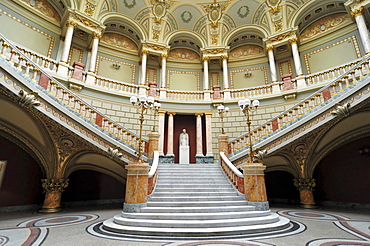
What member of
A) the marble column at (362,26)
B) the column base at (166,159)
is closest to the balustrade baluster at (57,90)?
the column base at (166,159)

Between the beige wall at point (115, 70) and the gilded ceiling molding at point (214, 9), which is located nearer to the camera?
the beige wall at point (115, 70)

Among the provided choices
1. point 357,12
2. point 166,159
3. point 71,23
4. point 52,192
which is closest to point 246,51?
point 357,12

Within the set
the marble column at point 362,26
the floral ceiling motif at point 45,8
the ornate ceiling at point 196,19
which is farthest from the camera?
the ornate ceiling at point 196,19

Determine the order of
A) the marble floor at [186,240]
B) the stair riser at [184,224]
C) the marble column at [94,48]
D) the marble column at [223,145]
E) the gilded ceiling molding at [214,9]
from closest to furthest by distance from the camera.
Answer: the marble floor at [186,240] → the stair riser at [184,224] → the marble column at [223,145] → the marble column at [94,48] → the gilded ceiling molding at [214,9]

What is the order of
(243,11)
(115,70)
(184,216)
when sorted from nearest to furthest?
(184,216) < (115,70) < (243,11)

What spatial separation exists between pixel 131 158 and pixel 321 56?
1298 centimetres

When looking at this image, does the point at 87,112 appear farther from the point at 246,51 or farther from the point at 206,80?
the point at 246,51

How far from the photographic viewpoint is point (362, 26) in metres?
10.5

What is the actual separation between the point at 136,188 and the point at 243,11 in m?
14.6

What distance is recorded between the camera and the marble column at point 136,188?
4.80m

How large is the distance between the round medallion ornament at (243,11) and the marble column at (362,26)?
6140 mm

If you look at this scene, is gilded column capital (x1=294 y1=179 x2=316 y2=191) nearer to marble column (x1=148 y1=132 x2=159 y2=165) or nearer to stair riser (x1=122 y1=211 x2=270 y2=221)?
stair riser (x1=122 y1=211 x2=270 y2=221)

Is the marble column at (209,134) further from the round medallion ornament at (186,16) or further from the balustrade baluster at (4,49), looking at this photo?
the balustrade baluster at (4,49)

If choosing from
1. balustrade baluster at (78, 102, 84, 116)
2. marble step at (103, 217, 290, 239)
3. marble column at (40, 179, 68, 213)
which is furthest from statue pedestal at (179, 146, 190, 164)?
marble step at (103, 217, 290, 239)
